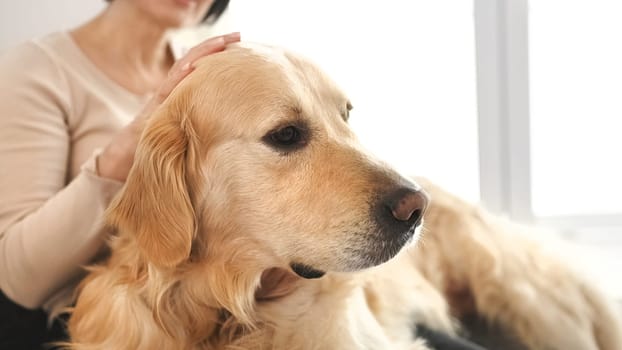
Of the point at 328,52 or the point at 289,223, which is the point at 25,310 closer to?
the point at 289,223

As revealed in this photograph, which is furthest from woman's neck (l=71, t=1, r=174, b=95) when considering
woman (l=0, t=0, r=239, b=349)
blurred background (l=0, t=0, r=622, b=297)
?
blurred background (l=0, t=0, r=622, b=297)

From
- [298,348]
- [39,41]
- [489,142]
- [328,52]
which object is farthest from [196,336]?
[489,142]

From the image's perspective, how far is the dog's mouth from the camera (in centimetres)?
90

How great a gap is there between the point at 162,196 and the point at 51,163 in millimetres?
456

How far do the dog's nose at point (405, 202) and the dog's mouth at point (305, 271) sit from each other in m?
0.14

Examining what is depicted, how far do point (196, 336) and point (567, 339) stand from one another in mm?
834

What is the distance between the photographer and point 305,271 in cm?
91

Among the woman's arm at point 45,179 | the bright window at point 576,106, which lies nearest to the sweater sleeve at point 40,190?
the woman's arm at point 45,179

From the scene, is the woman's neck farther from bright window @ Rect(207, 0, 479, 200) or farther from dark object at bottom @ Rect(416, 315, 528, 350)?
dark object at bottom @ Rect(416, 315, 528, 350)

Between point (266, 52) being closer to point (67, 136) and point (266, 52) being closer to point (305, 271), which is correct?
point (305, 271)

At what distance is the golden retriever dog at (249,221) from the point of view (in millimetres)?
861

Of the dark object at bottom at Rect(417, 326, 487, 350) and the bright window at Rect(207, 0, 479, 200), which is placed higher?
the bright window at Rect(207, 0, 479, 200)

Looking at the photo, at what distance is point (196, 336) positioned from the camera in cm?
97

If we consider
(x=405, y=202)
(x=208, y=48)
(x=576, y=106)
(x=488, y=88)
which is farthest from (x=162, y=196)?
(x=576, y=106)
